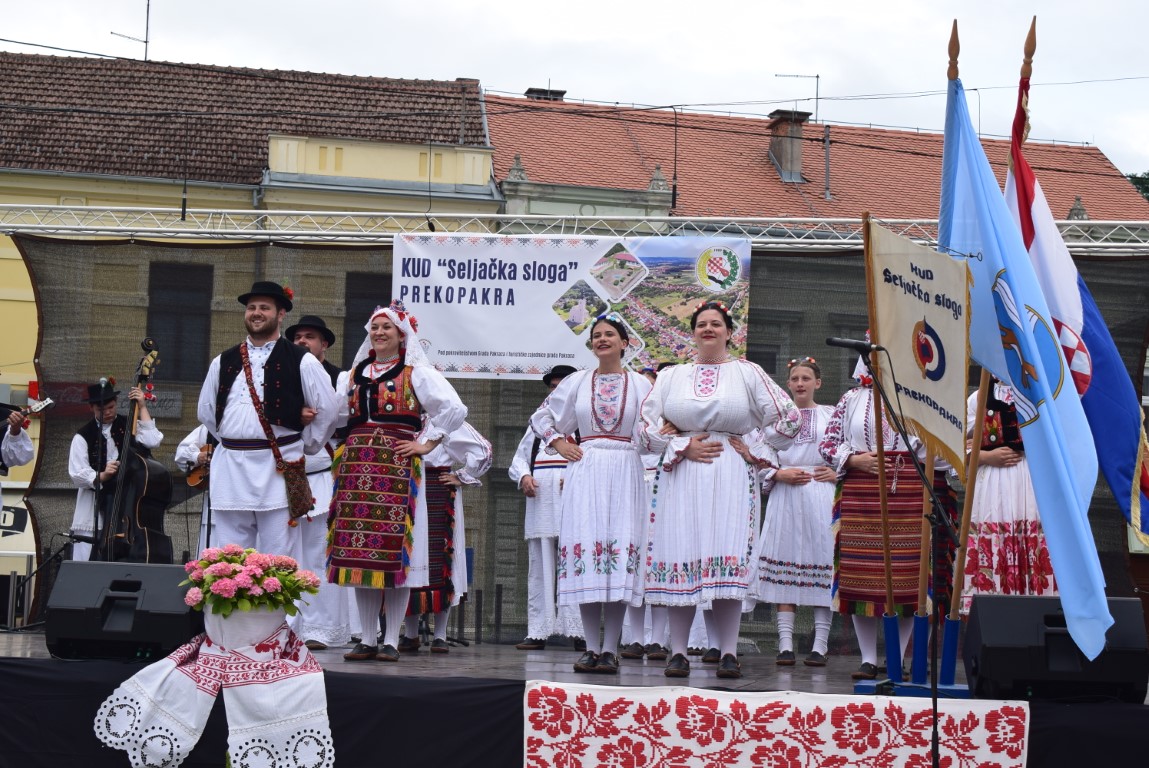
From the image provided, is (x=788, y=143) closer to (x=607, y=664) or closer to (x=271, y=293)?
(x=271, y=293)

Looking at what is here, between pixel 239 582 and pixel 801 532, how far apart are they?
3.76m

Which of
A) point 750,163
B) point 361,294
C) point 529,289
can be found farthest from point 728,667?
point 750,163

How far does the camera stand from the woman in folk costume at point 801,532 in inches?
329

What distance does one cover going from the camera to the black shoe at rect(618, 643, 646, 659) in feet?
26.3

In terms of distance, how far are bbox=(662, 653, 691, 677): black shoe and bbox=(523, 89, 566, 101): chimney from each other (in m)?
23.7

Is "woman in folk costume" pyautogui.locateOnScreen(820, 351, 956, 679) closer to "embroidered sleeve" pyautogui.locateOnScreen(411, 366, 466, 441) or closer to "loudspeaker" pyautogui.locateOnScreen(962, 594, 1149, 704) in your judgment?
"loudspeaker" pyautogui.locateOnScreen(962, 594, 1149, 704)

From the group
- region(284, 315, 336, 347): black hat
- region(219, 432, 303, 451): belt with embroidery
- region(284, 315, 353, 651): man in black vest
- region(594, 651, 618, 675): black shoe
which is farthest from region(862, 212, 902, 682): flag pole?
region(284, 315, 336, 347): black hat

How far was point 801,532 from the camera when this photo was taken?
8438 millimetres

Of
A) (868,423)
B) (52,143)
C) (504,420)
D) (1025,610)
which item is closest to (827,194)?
(52,143)

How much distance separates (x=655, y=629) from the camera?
30.5 ft

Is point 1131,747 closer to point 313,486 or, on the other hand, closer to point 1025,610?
point 1025,610

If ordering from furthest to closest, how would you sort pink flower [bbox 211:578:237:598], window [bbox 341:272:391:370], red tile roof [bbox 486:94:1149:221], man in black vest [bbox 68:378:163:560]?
red tile roof [bbox 486:94:1149:221] → window [bbox 341:272:391:370] → man in black vest [bbox 68:378:163:560] → pink flower [bbox 211:578:237:598]

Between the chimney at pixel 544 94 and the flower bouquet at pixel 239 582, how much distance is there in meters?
24.2

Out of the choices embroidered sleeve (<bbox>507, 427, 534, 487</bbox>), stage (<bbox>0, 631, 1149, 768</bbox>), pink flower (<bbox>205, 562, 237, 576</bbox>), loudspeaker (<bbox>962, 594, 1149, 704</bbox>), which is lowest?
stage (<bbox>0, 631, 1149, 768</bbox>)
